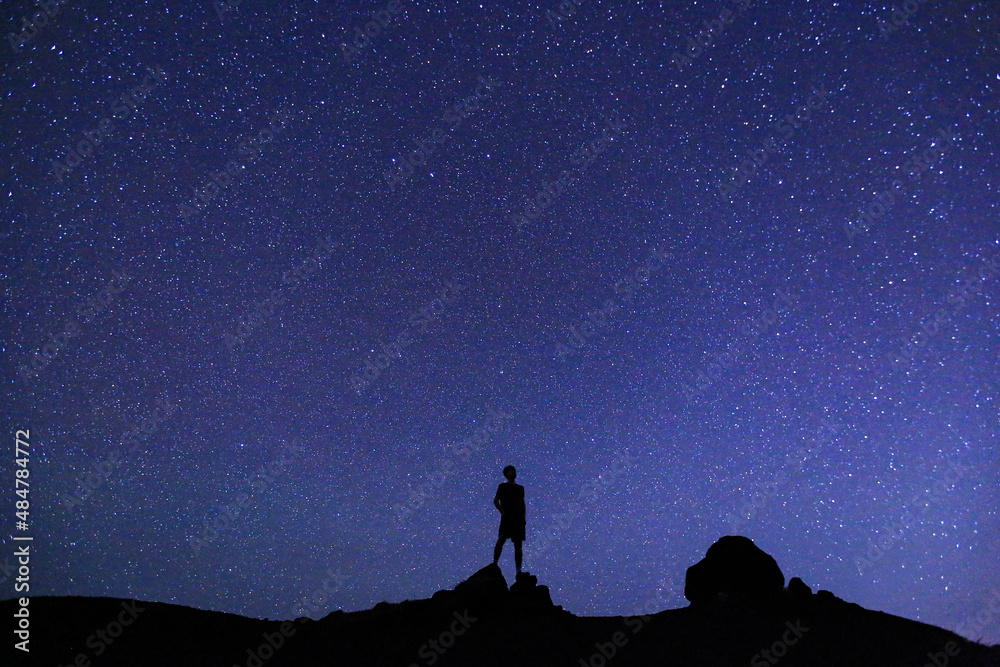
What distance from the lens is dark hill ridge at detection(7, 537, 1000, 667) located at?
8.18m

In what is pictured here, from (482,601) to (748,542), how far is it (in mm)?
5741

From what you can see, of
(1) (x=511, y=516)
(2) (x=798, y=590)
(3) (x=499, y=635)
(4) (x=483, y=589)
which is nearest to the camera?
(3) (x=499, y=635)

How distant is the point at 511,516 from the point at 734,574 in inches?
176

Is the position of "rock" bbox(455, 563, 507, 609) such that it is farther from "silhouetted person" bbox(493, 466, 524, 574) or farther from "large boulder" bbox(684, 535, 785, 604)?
"large boulder" bbox(684, 535, 785, 604)

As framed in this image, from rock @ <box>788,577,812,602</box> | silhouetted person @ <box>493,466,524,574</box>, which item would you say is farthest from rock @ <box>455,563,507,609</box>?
rock @ <box>788,577,812,602</box>

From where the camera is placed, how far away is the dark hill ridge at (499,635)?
A: 8180 mm

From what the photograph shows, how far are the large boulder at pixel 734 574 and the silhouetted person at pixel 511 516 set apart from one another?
3.36 metres

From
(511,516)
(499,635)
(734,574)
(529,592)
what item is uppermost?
(511,516)

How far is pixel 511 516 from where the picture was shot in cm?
1080

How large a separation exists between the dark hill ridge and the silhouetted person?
0.58 metres

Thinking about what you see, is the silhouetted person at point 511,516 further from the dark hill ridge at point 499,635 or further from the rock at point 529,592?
the dark hill ridge at point 499,635

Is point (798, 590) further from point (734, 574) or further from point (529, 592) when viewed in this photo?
point (529, 592)

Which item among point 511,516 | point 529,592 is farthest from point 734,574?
point 511,516

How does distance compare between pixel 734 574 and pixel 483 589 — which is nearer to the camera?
pixel 483 589
